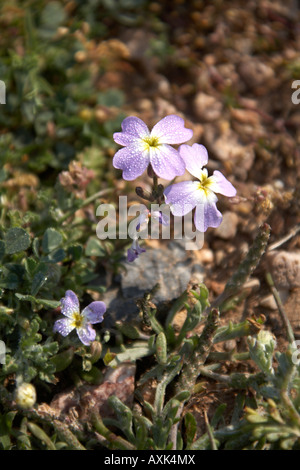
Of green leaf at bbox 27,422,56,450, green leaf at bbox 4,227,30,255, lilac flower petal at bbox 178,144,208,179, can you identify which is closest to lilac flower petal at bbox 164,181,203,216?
lilac flower petal at bbox 178,144,208,179

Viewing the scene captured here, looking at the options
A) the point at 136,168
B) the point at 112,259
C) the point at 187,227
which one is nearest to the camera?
the point at 136,168

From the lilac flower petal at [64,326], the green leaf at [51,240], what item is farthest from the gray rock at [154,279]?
the green leaf at [51,240]

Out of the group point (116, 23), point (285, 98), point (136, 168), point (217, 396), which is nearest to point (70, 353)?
point (217, 396)

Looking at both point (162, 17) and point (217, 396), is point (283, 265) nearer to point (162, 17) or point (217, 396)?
point (217, 396)

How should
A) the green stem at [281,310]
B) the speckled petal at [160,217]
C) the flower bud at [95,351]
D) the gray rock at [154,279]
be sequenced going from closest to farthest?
the speckled petal at [160,217] → the flower bud at [95,351] → the green stem at [281,310] → the gray rock at [154,279]

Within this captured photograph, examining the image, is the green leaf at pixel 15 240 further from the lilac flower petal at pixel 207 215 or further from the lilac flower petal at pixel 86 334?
the lilac flower petal at pixel 207 215

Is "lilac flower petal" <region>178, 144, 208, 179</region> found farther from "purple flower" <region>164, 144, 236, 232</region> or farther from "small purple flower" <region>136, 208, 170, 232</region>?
"small purple flower" <region>136, 208, 170, 232</region>

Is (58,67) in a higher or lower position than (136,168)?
lower
